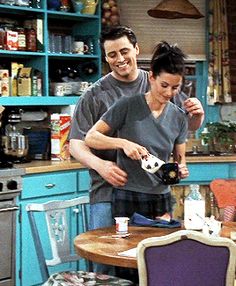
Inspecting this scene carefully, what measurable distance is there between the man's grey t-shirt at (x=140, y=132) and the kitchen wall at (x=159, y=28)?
280cm

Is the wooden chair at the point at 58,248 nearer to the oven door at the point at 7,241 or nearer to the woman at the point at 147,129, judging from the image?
the woman at the point at 147,129

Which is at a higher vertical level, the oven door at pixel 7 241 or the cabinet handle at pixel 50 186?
the cabinet handle at pixel 50 186

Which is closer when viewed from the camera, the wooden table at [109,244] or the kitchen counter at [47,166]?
the wooden table at [109,244]

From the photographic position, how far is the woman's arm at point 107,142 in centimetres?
282

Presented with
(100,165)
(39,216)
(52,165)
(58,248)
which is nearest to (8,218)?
(39,216)

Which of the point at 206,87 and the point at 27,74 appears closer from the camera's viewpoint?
the point at 27,74

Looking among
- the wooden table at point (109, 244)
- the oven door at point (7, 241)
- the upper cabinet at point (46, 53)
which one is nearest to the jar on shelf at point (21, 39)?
the upper cabinet at point (46, 53)

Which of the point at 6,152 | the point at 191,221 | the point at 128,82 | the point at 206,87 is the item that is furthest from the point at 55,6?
the point at 191,221

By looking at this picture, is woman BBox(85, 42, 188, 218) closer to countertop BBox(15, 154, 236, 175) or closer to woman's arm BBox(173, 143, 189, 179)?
woman's arm BBox(173, 143, 189, 179)

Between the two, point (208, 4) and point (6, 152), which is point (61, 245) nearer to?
point (6, 152)

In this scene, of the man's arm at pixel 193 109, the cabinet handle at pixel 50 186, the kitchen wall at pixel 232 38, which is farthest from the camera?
the kitchen wall at pixel 232 38

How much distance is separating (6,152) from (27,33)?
915mm

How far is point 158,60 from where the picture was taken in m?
2.90

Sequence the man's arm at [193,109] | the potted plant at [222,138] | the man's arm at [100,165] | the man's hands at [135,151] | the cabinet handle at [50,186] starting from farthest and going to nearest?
the potted plant at [222,138], the cabinet handle at [50,186], the man's arm at [193,109], the man's arm at [100,165], the man's hands at [135,151]
